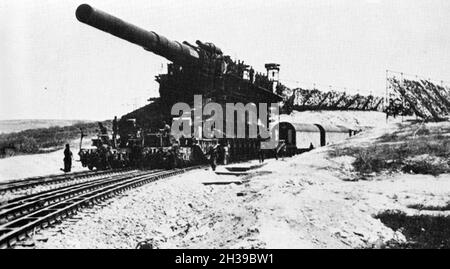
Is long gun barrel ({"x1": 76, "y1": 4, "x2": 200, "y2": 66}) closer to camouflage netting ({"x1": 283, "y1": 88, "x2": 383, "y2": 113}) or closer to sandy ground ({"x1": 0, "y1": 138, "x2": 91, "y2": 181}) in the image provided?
sandy ground ({"x1": 0, "y1": 138, "x2": 91, "y2": 181})

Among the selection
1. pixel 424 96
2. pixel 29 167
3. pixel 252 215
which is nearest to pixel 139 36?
pixel 252 215

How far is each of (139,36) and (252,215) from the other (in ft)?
28.6

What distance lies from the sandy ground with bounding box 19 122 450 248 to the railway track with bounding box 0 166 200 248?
0.83 feet

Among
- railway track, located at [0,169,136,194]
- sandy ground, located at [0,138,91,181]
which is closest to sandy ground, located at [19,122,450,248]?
railway track, located at [0,169,136,194]

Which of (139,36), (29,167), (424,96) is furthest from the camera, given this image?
(424,96)

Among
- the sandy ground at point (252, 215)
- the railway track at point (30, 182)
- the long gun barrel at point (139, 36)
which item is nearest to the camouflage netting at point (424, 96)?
the long gun barrel at point (139, 36)

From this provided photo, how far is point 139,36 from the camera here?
1503cm

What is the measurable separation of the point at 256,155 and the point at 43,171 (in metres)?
11.9

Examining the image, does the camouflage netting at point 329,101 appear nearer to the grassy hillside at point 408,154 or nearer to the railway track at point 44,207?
the grassy hillside at point 408,154

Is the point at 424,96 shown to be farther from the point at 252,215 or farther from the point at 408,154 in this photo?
the point at 252,215

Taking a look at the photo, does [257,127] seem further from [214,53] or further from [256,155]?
[214,53]

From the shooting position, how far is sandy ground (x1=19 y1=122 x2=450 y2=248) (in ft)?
23.6
